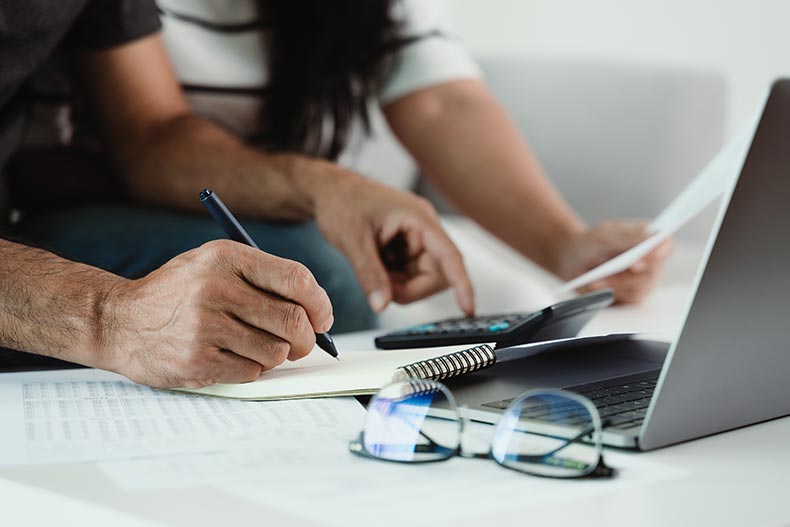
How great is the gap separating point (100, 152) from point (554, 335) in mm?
890

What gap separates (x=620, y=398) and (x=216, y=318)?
259mm

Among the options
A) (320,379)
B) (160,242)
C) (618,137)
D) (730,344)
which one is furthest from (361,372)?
(618,137)

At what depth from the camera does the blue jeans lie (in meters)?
1.10

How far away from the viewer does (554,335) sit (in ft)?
2.55

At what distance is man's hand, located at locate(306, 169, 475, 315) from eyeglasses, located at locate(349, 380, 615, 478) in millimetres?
448

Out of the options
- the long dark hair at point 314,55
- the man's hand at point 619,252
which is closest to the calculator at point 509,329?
the man's hand at point 619,252

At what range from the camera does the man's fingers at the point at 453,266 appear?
0.94 meters

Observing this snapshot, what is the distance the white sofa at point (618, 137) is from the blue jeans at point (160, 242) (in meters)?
0.63

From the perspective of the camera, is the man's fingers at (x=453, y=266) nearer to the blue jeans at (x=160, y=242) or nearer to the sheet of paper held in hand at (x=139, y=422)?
the blue jeans at (x=160, y=242)

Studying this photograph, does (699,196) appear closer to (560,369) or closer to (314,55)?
(560,369)

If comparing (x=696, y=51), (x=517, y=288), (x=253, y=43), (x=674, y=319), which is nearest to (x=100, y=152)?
(x=253, y=43)

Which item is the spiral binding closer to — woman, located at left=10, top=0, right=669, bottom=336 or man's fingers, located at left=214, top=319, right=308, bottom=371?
man's fingers, located at left=214, top=319, right=308, bottom=371

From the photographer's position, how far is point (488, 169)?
1.42 meters

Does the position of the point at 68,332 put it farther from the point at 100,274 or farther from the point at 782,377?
the point at 782,377
